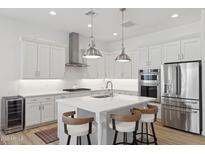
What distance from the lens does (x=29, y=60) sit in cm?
439

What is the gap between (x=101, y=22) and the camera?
4488mm

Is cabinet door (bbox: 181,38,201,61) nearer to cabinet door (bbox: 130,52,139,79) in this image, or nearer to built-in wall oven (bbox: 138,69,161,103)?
built-in wall oven (bbox: 138,69,161,103)

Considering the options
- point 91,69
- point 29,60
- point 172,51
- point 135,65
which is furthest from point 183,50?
point 29,60

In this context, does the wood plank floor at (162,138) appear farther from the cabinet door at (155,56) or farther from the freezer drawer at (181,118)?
the cabinet door at (155,56)

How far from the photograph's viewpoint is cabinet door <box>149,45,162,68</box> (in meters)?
4.81

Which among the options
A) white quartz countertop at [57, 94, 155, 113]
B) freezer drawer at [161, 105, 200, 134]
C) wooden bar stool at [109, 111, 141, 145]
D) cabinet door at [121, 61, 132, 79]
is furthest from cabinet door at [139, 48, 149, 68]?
wooden bar stool at [109, 111, 141, 145]

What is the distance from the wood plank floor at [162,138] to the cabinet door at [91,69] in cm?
290

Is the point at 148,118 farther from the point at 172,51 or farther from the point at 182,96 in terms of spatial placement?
the point at 172,51

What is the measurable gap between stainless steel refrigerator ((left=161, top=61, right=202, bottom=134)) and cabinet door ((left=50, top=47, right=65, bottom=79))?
334cm

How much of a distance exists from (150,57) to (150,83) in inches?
35.6

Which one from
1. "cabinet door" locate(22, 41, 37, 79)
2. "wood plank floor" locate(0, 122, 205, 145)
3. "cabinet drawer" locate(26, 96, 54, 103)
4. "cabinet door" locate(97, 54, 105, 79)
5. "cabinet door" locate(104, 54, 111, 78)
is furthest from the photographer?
"cabinet door" locate(104, 54, 111, 78)

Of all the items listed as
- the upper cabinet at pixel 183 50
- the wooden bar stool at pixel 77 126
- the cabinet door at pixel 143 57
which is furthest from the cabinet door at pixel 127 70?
the wooden bar stool at pixel 77 126

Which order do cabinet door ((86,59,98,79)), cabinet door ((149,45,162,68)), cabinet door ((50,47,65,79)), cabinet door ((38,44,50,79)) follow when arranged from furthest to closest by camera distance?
cabinet door ((86,59,98,79)), cabinet door ((50,47,65,79)), cabinet door ((149,45,162,68)), cabinet door ((38,44,50,79))

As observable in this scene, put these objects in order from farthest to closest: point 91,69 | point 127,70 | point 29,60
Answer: point 91,69 < point 127,70 < point 29,60
